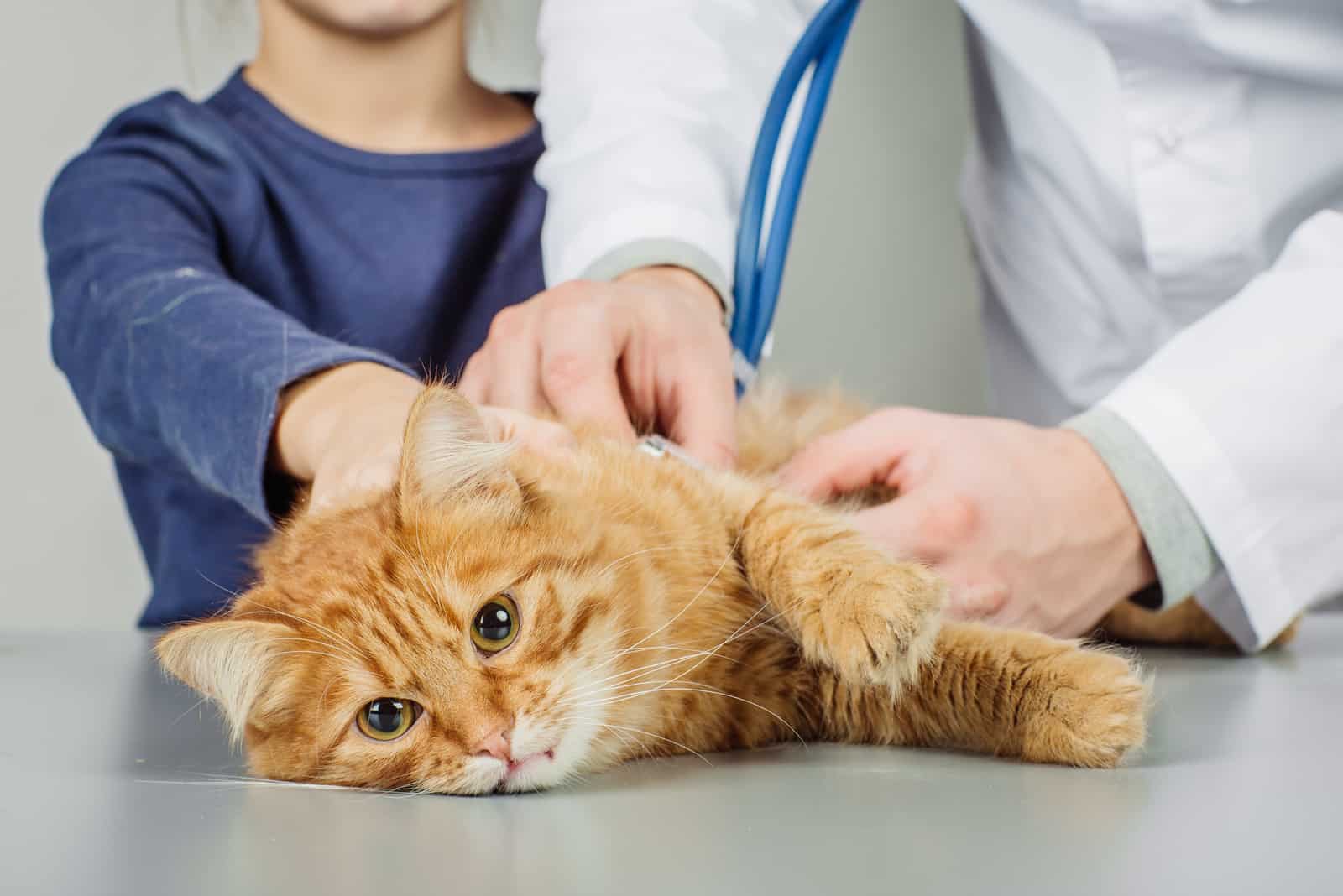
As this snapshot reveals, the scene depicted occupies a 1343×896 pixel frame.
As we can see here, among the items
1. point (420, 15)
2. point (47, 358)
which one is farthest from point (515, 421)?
point (47, 358)

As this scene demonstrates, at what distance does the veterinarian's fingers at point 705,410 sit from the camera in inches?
43.9

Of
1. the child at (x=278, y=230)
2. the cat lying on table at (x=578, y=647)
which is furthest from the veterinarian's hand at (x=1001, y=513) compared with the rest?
the child at (x=278, y=230)

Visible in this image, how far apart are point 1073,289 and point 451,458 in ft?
3.41

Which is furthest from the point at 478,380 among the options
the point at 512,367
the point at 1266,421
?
the point at 1266,421

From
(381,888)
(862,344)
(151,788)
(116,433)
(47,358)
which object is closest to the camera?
(381,888)

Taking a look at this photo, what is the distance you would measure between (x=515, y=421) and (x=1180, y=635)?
951 millimetres

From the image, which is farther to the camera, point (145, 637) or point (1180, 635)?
point (145, 637)

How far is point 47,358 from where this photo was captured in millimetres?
2400

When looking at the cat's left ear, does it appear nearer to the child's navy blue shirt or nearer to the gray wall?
the child's navy blue shirt

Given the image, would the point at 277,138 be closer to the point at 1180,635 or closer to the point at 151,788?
the point at 151,788

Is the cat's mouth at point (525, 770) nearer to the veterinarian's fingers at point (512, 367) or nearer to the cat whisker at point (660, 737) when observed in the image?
the cat whisker at point (660, 737)

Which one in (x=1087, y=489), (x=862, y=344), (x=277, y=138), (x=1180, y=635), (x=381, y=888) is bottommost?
(x=862, y=344)

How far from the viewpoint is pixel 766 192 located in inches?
53.3

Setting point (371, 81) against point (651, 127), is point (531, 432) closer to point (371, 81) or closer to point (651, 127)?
point (651, 127)
